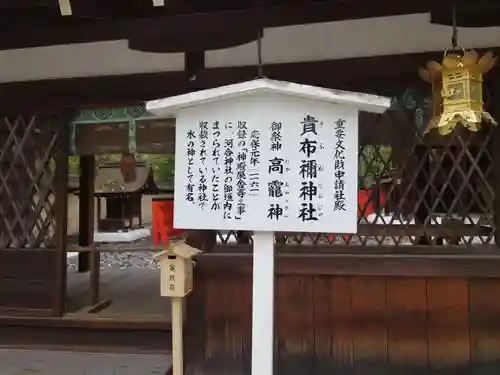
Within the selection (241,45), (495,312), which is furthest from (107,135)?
(495,312)

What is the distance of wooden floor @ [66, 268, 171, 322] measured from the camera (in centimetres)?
621

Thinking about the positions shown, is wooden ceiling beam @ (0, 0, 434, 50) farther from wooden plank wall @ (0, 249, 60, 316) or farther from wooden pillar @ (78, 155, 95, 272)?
wooden pillar @ (78, 155, 95, 272)

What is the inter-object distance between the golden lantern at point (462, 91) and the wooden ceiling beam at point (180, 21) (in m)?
0.91

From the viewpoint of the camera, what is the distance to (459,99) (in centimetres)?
342

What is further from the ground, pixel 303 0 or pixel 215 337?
pixel 303 0

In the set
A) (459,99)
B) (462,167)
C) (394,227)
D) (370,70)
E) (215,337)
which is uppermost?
(370,70)

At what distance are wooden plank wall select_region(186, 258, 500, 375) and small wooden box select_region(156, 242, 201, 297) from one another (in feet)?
2.84

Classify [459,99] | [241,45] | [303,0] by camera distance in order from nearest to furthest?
[459,99] < [303,0] < [241,45]

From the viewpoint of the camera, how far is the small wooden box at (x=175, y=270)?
3.94 metres

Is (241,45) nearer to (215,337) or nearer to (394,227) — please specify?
(394,227)

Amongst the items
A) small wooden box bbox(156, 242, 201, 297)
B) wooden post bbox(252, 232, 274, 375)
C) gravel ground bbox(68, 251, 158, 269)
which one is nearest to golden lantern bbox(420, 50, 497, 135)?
wooden post bbox(252, 232, 274, 375)

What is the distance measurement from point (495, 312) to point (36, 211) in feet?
15.5

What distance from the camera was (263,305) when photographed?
129 inches

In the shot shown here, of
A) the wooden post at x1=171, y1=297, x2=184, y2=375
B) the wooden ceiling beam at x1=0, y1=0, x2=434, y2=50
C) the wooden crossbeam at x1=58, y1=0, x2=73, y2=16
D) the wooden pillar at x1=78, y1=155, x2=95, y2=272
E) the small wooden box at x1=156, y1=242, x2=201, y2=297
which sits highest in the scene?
Result: the wooden ceiling beam at x1=0, y1=0, x2=434, y2=50
